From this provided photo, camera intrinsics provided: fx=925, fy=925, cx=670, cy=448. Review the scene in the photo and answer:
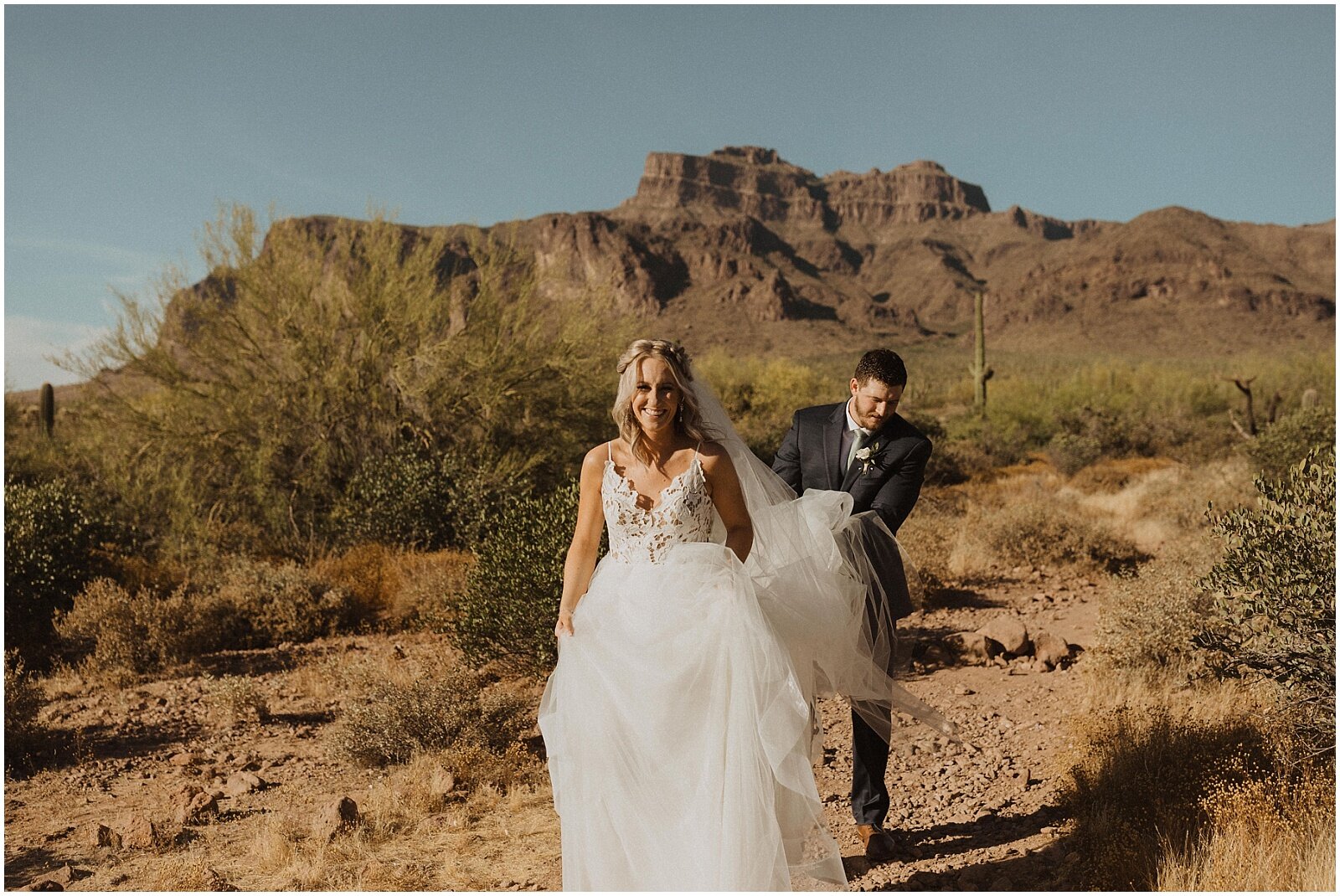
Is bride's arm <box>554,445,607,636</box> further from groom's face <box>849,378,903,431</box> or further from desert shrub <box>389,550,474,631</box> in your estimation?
desert shrub <box>389,550,474,631</box>

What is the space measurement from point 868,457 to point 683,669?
4.27 feet

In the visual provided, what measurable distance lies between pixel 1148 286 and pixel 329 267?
282 ft

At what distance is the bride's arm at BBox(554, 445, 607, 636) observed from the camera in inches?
141

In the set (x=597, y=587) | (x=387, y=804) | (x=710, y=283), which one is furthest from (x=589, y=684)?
(x=710, y=283)

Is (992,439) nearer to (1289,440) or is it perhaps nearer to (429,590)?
(1289,440)

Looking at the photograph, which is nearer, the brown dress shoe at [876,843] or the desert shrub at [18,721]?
the brown dress shoe at [876,843]

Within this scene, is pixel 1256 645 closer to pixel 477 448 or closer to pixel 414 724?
pixel 414 724

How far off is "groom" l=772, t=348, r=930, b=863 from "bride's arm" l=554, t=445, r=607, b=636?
3.69ft

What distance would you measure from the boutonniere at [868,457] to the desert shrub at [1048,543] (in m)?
7.67

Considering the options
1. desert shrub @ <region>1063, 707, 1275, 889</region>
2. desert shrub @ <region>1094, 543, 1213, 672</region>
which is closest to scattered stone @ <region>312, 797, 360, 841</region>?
A: desert shrub @ <region>1063, 707, 1275, 889</region>

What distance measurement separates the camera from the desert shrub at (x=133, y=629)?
791cm

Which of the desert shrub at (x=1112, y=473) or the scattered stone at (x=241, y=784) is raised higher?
the desert shrub at (x=1112, y=473)

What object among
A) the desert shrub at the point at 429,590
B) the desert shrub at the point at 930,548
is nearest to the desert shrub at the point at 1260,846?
the desert shrub at the point at 930,548

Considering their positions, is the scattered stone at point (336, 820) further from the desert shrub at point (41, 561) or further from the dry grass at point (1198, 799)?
the desert shrub at point (41, 561)
